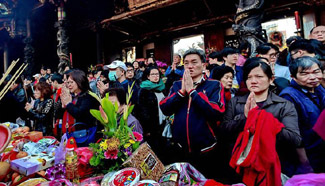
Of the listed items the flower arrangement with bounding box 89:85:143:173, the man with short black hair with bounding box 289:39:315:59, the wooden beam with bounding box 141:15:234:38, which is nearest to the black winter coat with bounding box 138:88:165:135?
the flower arrangement with bounding box 89:85:143:173

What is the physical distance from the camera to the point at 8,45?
1390 centimetres

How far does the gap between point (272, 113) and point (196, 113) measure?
0.67m

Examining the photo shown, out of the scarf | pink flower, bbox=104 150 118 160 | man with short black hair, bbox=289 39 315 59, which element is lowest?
pink flower, bbox=104 150 118 160

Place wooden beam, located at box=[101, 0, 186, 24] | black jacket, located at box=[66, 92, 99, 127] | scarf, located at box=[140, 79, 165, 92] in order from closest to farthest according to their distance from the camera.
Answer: black jacket, located at box=[66, 92, 99, 127] < scarf, located at box=[140, 79, 165, 92] < wooden beam, located at box=[101, 0, 186, 24]

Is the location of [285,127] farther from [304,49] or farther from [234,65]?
[234,65]

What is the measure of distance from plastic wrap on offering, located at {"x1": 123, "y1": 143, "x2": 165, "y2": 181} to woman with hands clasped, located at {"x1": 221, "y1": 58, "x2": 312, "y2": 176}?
2.40 ft

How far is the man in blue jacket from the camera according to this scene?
1.85 meters

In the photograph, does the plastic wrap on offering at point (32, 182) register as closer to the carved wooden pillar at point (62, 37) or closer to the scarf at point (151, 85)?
the scarf at point (151, 85)

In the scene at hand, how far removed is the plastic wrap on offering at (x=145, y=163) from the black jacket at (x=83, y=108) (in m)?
1.13

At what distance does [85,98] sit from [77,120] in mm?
288

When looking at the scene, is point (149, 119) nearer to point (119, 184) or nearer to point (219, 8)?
point (119, 184)

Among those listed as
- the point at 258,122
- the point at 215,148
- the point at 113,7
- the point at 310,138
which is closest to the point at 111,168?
the point at 215,148

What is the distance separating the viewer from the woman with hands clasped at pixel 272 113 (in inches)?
59.0

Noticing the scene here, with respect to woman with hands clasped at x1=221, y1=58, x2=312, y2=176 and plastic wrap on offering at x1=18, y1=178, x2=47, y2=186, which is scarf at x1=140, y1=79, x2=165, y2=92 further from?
plastic wrap on offering at x1=18, y1=178, x2=47, y2=186
